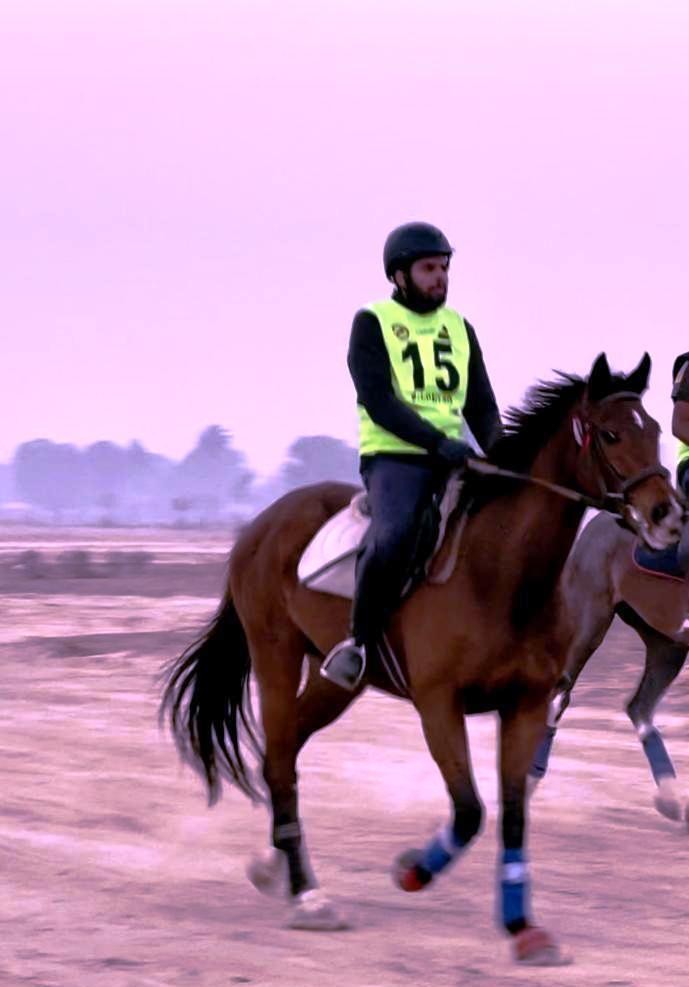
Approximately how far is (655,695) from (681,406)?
82.1 inches

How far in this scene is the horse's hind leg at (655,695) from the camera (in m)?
11.4

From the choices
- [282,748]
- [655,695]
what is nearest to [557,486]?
[282,748]

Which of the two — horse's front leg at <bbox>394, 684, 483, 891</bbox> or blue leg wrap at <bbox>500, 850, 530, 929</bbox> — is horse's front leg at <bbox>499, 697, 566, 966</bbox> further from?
horse's front leg at <bbox>394, 684, 483, 891</bbox>

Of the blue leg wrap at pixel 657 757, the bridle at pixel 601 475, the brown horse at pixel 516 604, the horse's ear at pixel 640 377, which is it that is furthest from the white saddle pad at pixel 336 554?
the blue leg wrap at pixel 657 757

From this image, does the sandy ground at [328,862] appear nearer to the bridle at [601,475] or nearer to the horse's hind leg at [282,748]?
the horse's hind leg at [282,748]

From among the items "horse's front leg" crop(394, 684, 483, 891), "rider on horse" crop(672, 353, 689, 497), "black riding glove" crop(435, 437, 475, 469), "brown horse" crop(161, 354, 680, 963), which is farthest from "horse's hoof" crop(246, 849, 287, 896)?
"rider on horse" crop(672, 353, 689, 497)

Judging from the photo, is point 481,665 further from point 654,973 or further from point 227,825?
point 227,825

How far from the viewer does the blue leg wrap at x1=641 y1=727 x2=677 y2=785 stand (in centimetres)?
1138

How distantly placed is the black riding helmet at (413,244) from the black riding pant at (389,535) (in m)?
0.90

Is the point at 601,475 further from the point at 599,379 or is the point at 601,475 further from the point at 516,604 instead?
the point at 516,604

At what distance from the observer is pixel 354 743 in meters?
14.4

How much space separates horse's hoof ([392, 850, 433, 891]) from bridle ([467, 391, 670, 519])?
65.9 inches

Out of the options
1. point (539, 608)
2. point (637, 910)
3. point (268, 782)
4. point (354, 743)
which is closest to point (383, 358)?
point (539, 608)

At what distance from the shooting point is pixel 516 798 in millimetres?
7777
